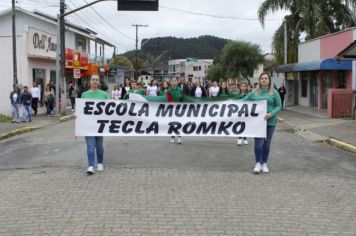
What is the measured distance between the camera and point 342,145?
1405cm

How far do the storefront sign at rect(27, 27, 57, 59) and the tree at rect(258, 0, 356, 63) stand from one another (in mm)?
14227

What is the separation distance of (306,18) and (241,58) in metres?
33.6

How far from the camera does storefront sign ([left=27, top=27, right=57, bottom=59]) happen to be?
1165 inches

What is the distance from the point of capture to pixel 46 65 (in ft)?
108

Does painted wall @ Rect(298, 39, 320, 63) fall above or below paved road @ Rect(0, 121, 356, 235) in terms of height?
above

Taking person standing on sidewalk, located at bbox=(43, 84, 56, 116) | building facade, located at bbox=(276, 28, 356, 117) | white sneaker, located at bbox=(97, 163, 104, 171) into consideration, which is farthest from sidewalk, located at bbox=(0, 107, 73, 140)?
building facade, located at bbox=(276, 28, 356, 117)

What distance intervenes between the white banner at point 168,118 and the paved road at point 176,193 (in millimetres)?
632

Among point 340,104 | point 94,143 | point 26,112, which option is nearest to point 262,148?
point 94,143

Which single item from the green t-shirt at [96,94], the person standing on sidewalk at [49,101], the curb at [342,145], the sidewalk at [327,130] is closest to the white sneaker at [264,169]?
the green t-shirt at [96,94]

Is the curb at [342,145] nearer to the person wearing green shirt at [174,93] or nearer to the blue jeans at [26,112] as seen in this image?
the person wearing green shirt at [174,93]

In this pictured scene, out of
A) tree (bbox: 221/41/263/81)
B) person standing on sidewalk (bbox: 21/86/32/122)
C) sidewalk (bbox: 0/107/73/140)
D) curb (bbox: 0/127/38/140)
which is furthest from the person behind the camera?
tree (bbox: 221/41/263/81)

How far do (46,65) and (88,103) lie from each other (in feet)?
78.7

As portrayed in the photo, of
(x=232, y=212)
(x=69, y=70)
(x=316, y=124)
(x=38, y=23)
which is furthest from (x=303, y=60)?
(x=232, y=212)

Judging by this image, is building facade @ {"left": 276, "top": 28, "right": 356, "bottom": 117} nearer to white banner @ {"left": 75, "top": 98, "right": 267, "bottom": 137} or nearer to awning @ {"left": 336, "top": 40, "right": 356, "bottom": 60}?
awning @ {"left": 336, "top": 40, "right": 356, "bottom": 60}
